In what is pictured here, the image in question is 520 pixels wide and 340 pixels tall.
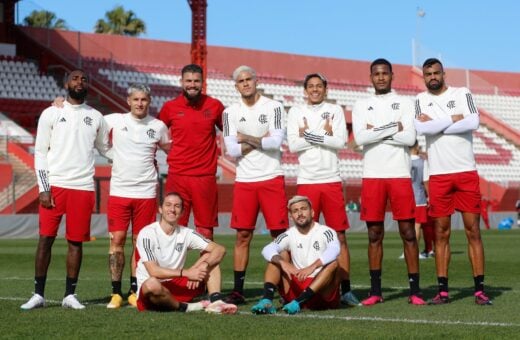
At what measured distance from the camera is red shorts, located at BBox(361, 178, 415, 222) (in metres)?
10.2

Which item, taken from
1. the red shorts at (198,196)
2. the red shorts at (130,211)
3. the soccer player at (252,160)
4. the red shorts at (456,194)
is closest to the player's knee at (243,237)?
the soccer player at (252,160)

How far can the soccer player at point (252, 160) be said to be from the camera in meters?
10.6

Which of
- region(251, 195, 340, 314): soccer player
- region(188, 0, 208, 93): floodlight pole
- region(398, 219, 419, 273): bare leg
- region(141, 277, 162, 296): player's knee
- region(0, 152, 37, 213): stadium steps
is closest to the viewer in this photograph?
region(141, 277, 162, 296): player's knee

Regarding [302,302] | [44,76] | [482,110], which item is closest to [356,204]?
[44,76]

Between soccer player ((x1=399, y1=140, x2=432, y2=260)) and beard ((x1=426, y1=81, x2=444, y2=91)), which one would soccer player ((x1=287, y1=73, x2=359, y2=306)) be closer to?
beard ((x1=426, y1=81, x2=444, y2=91))

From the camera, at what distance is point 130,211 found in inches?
417

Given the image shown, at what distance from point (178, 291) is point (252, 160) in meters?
1.68

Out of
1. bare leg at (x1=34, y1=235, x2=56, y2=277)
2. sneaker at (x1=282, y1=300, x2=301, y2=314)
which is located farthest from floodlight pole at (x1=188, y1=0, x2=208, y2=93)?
sneaker at (x1=282, y1=300, x2=301, y2=314)

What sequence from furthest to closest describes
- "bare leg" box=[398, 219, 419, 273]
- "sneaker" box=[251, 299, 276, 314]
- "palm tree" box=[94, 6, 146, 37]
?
"palm tree" box=[94, 6, 146, 37] < "bare leg" box=[398, 219, 419, 273] < "sneaker" box=[251, 299, 276, 314]

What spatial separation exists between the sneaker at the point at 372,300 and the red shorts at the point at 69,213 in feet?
8.96

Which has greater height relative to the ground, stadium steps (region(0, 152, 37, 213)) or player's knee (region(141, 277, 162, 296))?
stadium steps (region(0, 152, 37, 213))

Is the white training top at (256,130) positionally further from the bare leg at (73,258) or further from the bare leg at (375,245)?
the bare leg at (73,258)

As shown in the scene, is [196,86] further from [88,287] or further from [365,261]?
[365,261]

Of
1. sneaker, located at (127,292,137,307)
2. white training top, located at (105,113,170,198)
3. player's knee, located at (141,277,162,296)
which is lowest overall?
sneaker, located at (127,292,137,307)
